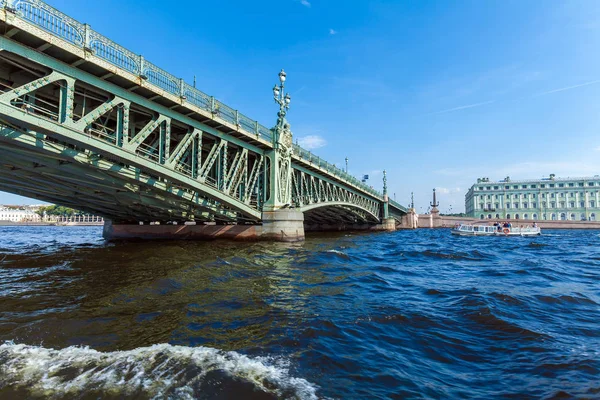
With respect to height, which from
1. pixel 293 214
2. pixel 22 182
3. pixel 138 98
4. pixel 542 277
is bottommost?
pixel 542 277

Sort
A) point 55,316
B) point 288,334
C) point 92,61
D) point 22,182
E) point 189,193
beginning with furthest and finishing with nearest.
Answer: point 189,193 < point 22,182 < point 92,61 < point 55,316 < point 288,334

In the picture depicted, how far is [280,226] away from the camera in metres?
23.7

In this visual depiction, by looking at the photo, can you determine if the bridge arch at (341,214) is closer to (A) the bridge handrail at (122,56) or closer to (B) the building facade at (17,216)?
(A) the bridge handrail at (122,56)

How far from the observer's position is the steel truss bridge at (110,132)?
37.6 ft

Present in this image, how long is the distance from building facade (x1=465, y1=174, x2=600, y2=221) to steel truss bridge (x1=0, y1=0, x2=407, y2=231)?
322ft

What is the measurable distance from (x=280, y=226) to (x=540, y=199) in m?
Result: 103

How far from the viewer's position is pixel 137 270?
10547mm

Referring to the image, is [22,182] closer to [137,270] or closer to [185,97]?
[185,97]

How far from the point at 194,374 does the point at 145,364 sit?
660mm

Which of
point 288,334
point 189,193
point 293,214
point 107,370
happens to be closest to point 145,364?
point 107,370

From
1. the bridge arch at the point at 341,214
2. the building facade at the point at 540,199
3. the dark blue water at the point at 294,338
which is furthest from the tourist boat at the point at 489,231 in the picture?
the building facade at the point at 540,199

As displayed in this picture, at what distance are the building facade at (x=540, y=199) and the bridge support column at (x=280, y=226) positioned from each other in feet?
323

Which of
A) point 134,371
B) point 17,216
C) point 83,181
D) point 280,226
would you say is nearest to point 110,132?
point 83,181

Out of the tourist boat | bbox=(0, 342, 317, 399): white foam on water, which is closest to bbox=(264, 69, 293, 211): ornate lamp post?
bbox=(0, 342, 317, 399): white foam on water
